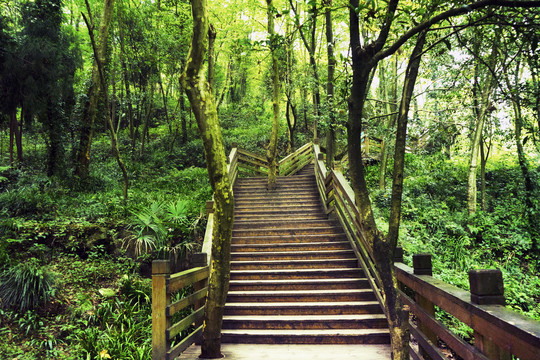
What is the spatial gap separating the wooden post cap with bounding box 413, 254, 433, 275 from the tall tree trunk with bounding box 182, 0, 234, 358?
2.14 meters

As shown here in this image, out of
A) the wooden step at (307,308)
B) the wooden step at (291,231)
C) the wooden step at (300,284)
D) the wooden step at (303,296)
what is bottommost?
the wooden step at (307,308)

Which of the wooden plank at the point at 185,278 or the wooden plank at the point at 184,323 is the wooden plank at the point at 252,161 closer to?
the wooden plank at the point at 185,278

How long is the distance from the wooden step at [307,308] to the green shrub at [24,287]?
320 centimetres

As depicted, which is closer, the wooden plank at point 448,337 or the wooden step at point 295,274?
the wooden plank at point 448,337

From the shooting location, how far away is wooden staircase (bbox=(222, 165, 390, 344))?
4422mm

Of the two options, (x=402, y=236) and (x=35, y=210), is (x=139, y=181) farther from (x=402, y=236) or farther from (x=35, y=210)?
(x=402, y=236)

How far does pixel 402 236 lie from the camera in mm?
7980

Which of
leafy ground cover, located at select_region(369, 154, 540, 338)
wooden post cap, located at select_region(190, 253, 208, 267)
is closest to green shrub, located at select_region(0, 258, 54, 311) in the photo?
wooden post cap, located at select_region(190, 253, 208, 267)

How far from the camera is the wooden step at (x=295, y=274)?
5594 mm

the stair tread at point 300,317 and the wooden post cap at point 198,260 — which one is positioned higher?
the wooden post cap at point 198,260

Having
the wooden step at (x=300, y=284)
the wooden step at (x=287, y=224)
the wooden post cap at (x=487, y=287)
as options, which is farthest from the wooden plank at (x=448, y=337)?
the wooden step at (x=287, y=224)

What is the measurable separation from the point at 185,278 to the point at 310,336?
1.88 m

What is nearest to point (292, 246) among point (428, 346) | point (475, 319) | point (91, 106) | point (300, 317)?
point (300, 317)

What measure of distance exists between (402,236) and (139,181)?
9.42 meters
